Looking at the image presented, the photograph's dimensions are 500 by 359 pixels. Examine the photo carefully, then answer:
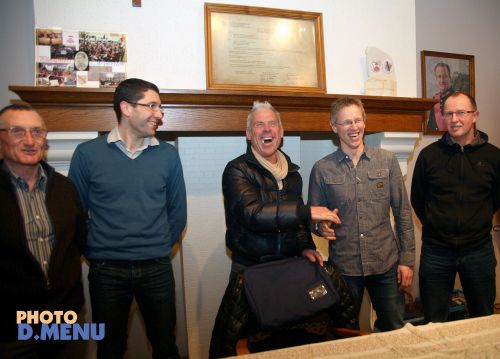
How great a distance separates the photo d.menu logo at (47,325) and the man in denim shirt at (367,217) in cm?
112

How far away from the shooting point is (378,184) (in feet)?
5.23

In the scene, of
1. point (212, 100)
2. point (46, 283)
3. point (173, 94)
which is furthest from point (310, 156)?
point (46, 283)

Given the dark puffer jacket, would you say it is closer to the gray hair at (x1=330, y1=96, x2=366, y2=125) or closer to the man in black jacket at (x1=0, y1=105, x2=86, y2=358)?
the gray hair at (x1=330, y1=96, x2=366, y2=125)

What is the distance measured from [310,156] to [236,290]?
1.59 m

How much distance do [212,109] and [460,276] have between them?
1.55m

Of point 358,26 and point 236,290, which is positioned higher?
point 358,26

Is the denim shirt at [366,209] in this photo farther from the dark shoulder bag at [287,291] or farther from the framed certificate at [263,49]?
the framed certificate at [263,49]

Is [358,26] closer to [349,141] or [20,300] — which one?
[349,141]

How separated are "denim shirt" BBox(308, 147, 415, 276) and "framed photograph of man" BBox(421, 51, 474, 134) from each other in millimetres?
1428

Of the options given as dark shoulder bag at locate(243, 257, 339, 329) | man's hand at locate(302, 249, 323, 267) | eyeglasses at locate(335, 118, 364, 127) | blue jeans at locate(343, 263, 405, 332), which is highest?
eyeglasses at locate(335, 118, 364, 127)

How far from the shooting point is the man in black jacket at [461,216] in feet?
5.44

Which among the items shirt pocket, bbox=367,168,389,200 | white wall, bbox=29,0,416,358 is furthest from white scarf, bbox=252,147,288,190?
white wall, bbox=29,0,416,358

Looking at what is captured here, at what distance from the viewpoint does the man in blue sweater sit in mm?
1448

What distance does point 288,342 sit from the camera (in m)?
1.24
